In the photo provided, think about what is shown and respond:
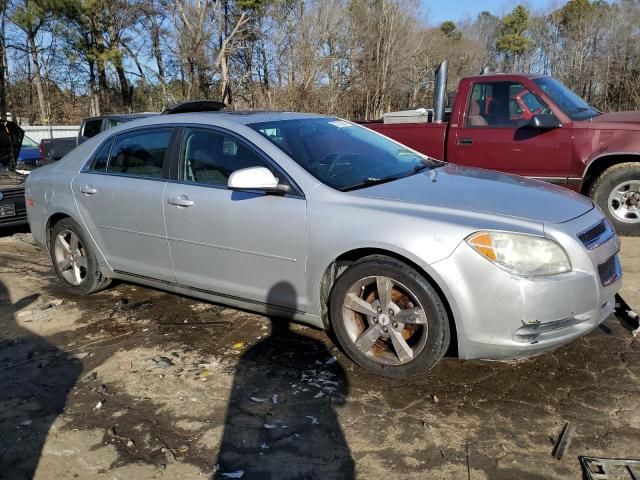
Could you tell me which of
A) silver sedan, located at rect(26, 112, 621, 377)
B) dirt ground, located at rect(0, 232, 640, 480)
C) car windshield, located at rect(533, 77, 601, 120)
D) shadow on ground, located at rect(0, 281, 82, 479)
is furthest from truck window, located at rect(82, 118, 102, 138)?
car windshield, located at rect(533, 77, 601, 120)

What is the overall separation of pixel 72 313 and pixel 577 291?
3.92 meters

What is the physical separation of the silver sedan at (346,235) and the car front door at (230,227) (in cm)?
1

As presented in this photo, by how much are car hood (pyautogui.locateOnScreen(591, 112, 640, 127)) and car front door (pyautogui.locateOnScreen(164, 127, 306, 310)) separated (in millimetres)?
4509

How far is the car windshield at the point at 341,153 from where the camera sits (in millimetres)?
3688

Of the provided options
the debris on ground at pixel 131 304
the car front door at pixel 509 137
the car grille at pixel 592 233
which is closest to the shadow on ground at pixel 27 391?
the debris on ground at pixel 131 304

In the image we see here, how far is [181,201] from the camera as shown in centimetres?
398

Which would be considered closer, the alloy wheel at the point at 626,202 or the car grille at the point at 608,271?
the car grille at the point at 608,271

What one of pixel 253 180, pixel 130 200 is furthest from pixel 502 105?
pixel 130 200

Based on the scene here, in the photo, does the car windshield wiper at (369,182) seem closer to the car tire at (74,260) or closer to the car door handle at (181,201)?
the car door handle at (181,201)

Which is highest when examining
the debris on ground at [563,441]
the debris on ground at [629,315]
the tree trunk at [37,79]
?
the tree trunk at [37,79]

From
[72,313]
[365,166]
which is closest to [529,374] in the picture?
[365,166]

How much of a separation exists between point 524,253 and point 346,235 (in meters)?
1.00

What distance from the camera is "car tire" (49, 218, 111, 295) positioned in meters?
4.88

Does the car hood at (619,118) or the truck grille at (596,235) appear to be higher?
the car hood at (619,118)
